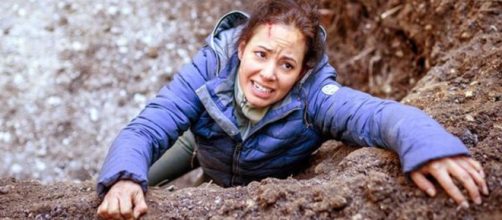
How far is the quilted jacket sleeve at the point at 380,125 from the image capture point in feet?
4.91

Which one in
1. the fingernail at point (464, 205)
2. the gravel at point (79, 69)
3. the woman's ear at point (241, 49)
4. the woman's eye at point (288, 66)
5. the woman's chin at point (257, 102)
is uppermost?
the gravel at point (79, 69)

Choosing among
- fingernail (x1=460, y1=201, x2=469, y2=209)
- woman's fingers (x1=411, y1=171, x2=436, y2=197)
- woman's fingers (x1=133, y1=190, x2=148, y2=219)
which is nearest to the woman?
woman's fingers (x1=133, y1=190, x2=148, y2=219)

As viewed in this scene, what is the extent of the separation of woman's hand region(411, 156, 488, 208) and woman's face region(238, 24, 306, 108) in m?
0.65

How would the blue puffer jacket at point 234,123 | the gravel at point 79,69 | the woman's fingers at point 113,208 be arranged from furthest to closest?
1. the gravel at point 79,69
2. the blue puffer jacket at point 234,123
3. the woman's fingers at point 113,208

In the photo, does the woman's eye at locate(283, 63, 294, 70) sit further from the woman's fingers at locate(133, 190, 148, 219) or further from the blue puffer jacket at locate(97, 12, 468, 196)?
the woman's fingers at locate(133, 190, 148, 219)

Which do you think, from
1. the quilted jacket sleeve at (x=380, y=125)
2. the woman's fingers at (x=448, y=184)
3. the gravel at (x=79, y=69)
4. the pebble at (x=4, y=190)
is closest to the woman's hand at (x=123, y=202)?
the pebble at (x=4, y=190)

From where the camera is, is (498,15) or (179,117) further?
(498,15)

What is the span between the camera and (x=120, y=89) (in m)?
3.91

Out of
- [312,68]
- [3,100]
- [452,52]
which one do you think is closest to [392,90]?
[452,52]

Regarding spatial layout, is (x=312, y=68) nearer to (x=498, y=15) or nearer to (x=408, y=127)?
(x=408, y=127)

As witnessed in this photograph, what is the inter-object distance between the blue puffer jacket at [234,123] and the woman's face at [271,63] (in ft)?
0.22

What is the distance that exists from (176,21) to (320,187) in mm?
2873

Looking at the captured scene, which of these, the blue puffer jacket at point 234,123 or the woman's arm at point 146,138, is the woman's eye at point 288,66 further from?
the woman's arm at point 146,138

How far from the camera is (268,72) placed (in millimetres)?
1967
